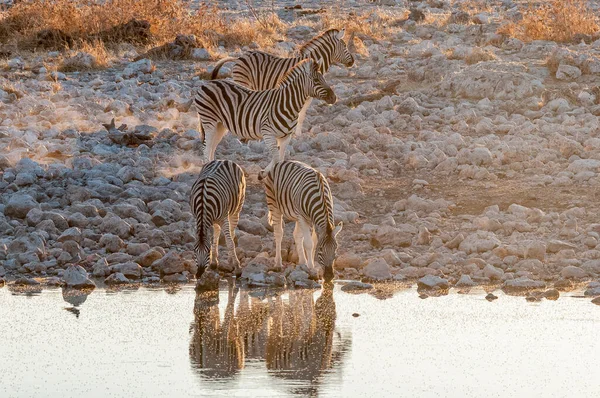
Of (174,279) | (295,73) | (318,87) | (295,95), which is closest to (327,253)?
(174,279)

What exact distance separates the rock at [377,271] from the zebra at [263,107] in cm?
264

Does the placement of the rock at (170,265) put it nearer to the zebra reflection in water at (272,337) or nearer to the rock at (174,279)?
the rock at (174,279)

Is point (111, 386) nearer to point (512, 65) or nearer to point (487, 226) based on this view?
point (487, 226)

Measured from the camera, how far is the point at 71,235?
1252cm

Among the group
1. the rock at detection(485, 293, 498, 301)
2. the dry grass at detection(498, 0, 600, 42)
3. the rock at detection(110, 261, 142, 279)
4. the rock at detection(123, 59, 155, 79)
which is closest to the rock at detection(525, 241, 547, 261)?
the rock at detection(485, 293, 498, 301)

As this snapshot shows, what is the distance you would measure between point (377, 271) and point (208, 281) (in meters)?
1.66

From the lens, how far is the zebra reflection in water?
8.70 meters

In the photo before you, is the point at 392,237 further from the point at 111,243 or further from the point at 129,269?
the point at 111,243

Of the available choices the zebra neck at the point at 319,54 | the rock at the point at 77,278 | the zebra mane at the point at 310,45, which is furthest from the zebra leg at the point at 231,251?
the zebra neck at the point at 319,54

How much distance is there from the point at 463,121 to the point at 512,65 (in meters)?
2.96

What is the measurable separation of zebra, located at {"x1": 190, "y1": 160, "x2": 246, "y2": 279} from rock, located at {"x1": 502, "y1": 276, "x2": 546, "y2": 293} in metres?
2.58

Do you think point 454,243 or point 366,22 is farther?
point 366,22

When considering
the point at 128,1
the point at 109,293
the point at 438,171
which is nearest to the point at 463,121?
the point at 438,171

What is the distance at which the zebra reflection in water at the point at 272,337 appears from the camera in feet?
→ 28.5
